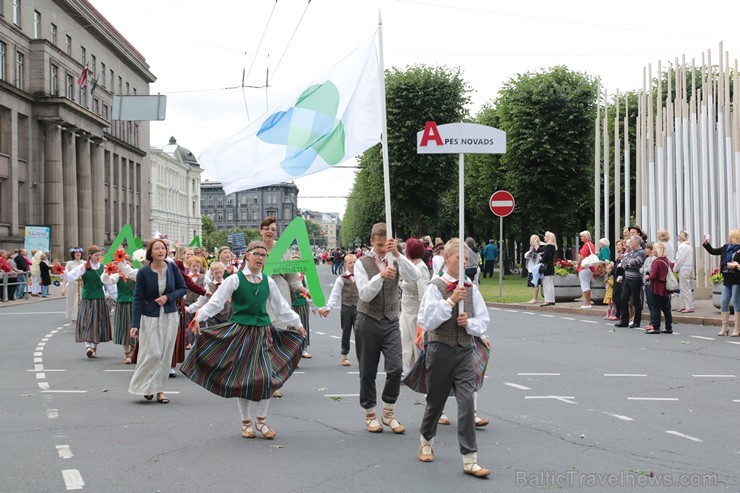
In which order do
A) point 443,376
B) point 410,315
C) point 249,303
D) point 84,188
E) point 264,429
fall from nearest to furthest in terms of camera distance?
point 443,376
point 264,429
point 249,303
point 410,315
point 84,188

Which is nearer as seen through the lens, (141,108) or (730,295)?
(730,295)

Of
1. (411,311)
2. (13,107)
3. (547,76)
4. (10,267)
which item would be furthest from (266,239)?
(13,107)

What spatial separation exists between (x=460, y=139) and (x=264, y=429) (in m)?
3.00

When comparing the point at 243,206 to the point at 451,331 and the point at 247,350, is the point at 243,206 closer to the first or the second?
the point at 247,350

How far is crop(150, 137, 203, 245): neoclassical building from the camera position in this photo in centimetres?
10156

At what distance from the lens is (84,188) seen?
5569cm

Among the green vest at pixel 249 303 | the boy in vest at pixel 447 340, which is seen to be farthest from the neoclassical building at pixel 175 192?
the boy in vest at pixel 447 340

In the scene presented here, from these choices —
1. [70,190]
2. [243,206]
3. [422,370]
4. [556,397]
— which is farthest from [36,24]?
[243,206]

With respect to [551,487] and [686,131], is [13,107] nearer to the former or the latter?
[686,131]

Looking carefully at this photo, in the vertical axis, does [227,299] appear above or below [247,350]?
above

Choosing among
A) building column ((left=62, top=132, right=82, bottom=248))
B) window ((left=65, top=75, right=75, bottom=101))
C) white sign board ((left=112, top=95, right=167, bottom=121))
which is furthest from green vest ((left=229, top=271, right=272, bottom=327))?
window ((left=65, top=75, right=75, bottom=101))

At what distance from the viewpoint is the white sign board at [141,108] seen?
2866 centimetres

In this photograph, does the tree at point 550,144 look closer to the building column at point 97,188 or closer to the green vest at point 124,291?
the green vest at point 124,291

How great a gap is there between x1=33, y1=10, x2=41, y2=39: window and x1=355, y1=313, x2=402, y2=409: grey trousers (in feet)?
151
